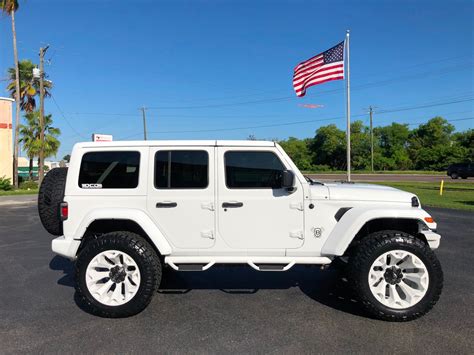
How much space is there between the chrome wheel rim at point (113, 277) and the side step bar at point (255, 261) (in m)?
0.41

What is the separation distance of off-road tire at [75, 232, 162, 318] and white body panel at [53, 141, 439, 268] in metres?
0.17

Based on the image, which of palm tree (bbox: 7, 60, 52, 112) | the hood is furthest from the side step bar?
palm tree (bbox: 7, 60, 52, 112)

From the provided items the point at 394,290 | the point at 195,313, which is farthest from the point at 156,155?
the point at 394,290

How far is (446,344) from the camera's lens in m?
3.30

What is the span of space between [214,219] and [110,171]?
130 cm

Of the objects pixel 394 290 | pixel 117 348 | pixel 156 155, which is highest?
pixel 156 155

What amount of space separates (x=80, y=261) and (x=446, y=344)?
3.68 metres

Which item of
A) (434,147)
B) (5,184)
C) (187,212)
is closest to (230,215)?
(187,212)

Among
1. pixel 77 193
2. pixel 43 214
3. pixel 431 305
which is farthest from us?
pixel 43 214

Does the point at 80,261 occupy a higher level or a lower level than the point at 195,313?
higher

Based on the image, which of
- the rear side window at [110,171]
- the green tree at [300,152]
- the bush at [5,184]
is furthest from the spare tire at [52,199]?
the green tree at [300,152]

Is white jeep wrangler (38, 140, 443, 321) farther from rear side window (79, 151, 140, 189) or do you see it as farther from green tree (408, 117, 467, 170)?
green tree (408, 117, 467, 170)

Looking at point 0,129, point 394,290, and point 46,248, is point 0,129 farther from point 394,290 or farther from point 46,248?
point 394,290

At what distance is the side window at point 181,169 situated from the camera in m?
4.15
